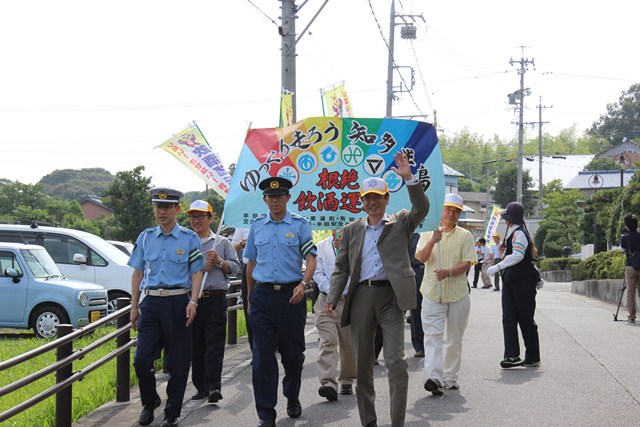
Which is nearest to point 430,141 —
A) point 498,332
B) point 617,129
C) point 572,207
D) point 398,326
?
point 398,326

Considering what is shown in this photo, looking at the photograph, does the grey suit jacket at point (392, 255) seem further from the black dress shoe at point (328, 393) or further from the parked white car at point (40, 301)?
the parked white car at point (40, 301)

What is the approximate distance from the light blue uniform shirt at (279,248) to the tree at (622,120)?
116 m

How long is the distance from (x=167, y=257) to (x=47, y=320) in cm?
886

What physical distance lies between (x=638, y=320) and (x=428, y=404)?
10.3m

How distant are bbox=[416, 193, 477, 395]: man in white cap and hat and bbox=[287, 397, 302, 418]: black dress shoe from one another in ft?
5.34

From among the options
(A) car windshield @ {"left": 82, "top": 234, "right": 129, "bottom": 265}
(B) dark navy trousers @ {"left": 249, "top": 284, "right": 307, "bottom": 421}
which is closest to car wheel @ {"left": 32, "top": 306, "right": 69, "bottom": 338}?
(A) car windshield @ {"left": 82, "top": 234, "right": 129, "bottom": 265}

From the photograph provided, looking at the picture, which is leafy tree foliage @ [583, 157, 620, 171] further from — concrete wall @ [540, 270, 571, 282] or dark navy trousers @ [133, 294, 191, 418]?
dark navy trousers @ [133, 294, 191, 418]

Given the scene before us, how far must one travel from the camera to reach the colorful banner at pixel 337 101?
20.9 m

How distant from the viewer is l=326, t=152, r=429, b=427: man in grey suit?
6.82 m

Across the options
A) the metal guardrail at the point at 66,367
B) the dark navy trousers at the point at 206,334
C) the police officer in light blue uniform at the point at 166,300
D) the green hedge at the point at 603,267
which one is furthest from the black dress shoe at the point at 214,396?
the green hedge at the point at 603,267

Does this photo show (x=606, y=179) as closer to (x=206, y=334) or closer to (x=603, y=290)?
(x=603, y=290)

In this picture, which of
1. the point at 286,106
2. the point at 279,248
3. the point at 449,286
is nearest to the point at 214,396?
the point at 279,248

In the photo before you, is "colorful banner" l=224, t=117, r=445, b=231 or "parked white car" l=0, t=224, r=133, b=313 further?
"parked white car" l=0, t=224, r=133, b=313

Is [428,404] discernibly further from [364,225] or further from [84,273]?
[84,273]
